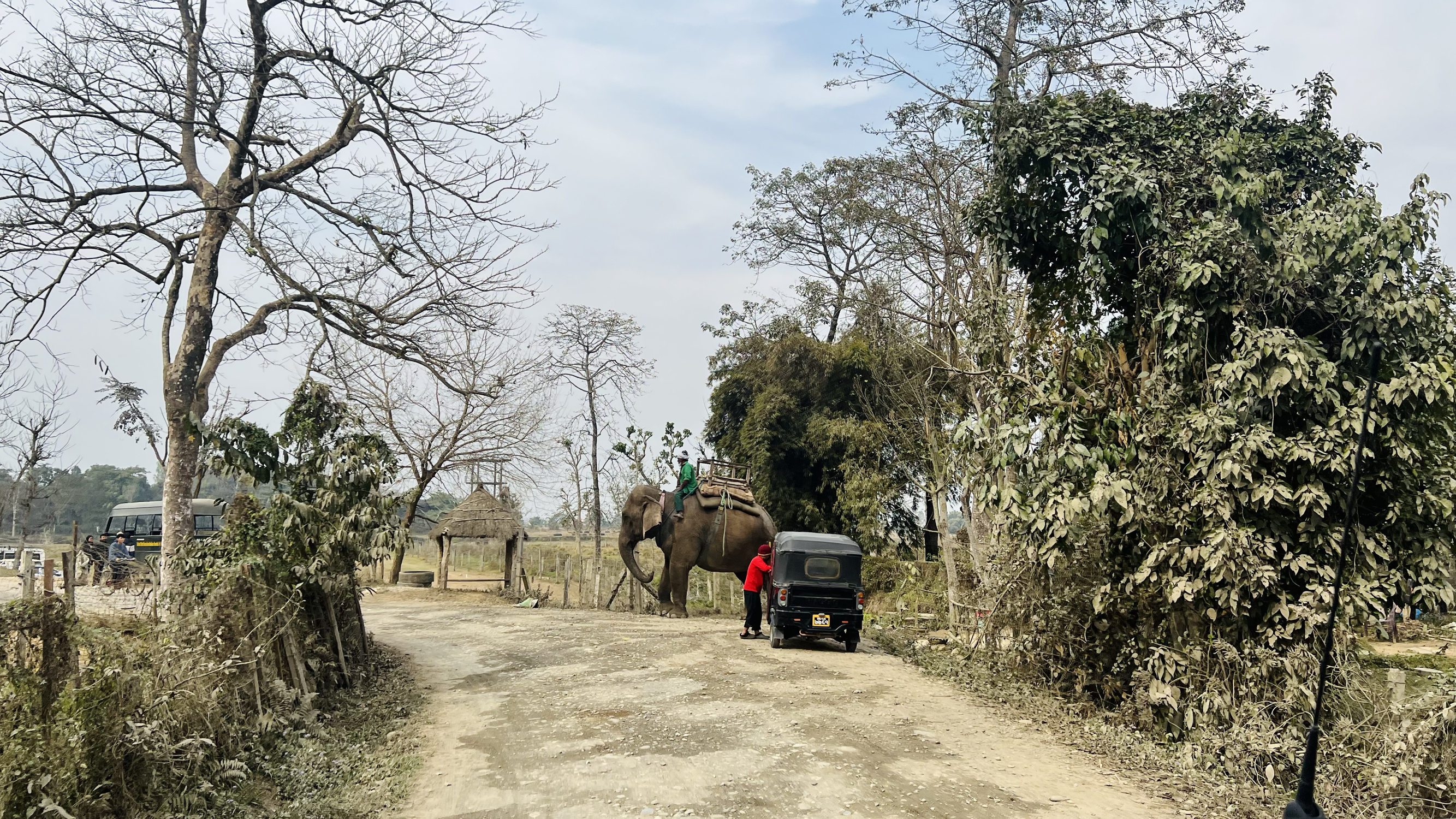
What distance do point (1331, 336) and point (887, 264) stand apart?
13.8 metres

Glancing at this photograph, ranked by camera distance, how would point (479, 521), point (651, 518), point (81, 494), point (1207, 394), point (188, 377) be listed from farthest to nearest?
point (81, 494), point (479, 521), point (651, 518), point (188, 377), point (1207, 394)

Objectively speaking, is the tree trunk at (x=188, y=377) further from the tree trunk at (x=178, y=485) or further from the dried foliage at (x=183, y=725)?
the dried foliage at (x=183, y=725)

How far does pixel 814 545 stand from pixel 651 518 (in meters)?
6.69

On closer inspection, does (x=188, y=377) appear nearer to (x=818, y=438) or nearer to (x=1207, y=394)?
(x=1207, y=394)

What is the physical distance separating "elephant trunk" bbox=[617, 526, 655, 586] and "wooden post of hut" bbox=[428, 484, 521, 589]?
19.4 feet

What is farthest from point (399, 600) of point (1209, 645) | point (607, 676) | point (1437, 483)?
point (1437, 483)

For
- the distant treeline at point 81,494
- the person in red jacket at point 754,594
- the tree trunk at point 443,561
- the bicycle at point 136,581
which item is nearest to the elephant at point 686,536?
the person in red jacket at point 754,594

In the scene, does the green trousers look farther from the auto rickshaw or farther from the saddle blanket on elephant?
the auto rickshaw

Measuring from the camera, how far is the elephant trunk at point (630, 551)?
21.0 m

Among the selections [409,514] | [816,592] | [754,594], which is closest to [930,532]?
[754,594]

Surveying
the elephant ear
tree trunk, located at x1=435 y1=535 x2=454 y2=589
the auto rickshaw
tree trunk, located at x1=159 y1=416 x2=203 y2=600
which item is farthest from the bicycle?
tree trunk, located at x1=435 y1=535 x2=454 y2=589

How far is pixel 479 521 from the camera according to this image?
1027 inches

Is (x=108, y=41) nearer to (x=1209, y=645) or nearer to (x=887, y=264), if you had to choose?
(x=1209, y=645)

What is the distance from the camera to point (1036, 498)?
10.0 metres
